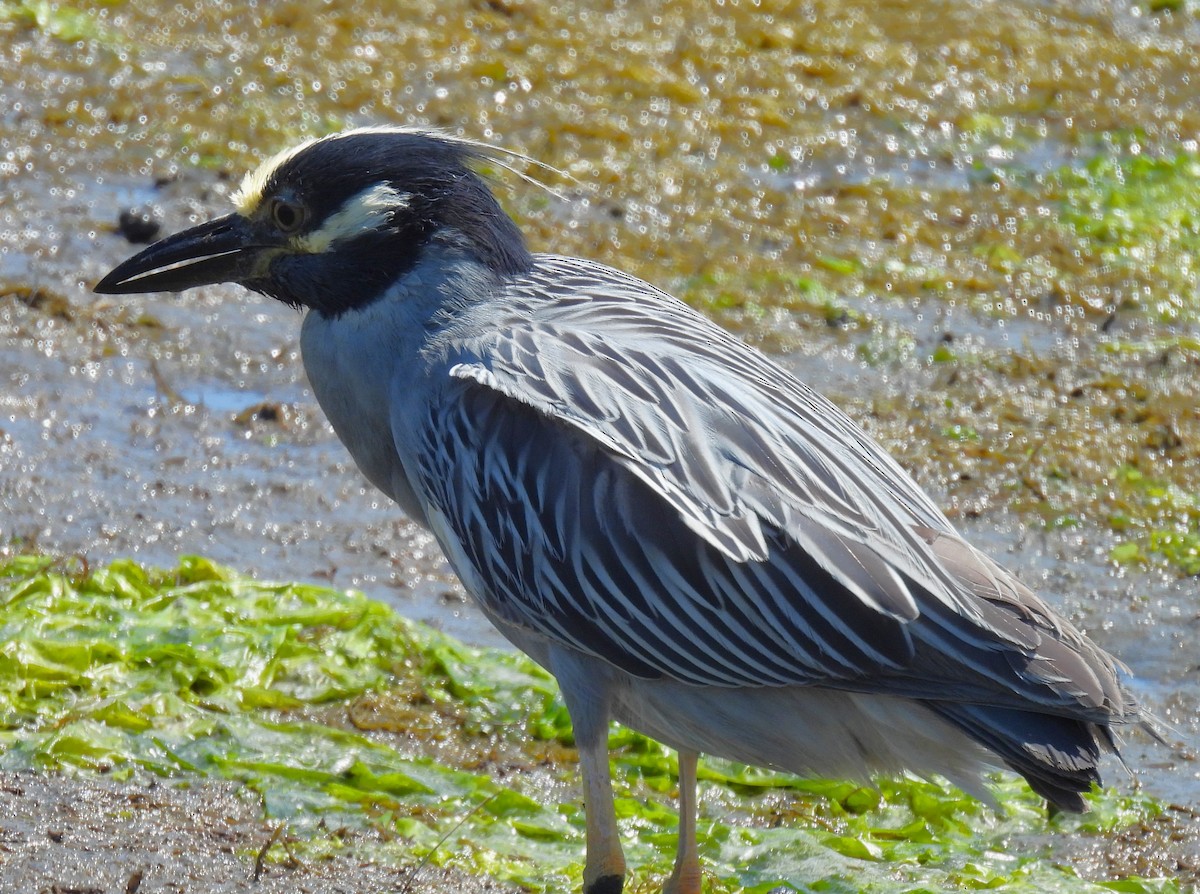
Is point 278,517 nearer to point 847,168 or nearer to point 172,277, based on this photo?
point 172,277

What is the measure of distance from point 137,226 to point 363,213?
14.2ft

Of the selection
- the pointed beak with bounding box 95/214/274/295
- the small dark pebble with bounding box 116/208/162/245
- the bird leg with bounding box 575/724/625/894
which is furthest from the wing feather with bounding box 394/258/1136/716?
the small dark pebble with bounding box 116/208/162/245

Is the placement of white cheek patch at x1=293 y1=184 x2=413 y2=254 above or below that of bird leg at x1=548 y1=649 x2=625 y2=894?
above

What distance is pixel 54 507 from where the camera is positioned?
6875mm

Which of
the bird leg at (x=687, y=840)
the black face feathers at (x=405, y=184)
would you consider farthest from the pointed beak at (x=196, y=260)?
the bird leg at (x=687, y=840)

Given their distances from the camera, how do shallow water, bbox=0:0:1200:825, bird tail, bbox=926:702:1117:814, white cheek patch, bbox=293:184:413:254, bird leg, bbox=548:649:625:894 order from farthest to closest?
shallow water, bbox=0:0:1200:825
white cheek patch, bbox=293:184:413:254
bird leg, bbox=548:649:625:894
bird tail, bbox=926:702:1117:814

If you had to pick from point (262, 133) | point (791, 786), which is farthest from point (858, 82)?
point (791, 786)

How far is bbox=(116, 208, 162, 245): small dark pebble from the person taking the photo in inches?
347

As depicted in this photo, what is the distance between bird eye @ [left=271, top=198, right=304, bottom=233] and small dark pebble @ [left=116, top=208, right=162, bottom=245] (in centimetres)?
406

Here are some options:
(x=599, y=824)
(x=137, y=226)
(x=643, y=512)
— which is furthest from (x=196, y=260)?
(x=137, y=226)

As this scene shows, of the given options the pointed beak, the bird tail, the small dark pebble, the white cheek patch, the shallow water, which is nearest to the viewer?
the bird tail

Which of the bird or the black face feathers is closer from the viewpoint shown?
the bird

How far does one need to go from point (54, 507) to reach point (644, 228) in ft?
12.7

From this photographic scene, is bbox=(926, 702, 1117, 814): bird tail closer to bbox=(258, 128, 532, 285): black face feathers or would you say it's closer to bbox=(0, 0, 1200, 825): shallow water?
bbox=(0, 0, 1200, 825): shallow water
